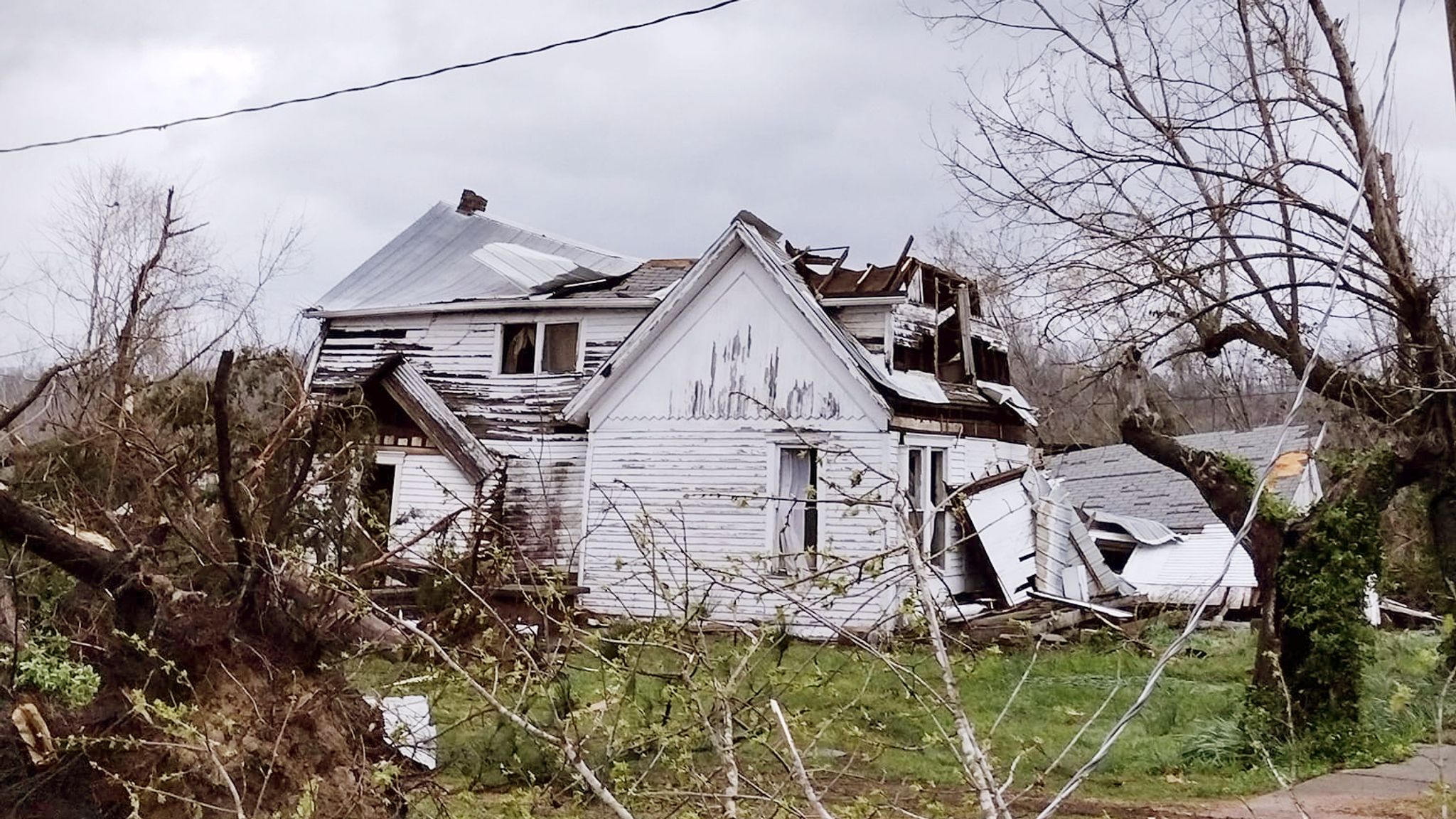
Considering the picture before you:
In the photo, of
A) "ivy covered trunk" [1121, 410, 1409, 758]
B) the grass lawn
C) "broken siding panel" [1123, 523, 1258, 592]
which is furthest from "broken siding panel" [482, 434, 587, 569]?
"ivy covered trunk" [1121, 410, 1409, 758]

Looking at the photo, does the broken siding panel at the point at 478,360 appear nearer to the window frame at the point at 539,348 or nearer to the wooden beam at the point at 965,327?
the window frame at the point at 539,348

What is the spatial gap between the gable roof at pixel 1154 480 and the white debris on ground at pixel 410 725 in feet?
56.9

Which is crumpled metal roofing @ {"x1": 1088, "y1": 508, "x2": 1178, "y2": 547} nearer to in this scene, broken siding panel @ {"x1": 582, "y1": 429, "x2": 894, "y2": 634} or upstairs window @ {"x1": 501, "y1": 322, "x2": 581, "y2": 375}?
broken siding panel @ {"x1": 582, "y1": 429, "x2": 894, "y2": 634}

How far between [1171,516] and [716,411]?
455 inches

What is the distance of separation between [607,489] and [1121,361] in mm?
8408

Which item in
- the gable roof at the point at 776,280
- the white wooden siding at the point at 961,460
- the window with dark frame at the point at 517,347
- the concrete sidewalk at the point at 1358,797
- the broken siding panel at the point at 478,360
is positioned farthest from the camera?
the window with dark frame at the point at 517,347

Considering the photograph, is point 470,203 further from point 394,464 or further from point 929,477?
point 929,477

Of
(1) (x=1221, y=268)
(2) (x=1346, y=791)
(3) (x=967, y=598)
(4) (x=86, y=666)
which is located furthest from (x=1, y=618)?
(3) (x=967, y=598)

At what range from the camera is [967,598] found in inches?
672

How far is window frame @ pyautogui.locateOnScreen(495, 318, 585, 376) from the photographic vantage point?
19031 mm

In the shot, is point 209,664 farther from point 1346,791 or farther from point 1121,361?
point 1121,361

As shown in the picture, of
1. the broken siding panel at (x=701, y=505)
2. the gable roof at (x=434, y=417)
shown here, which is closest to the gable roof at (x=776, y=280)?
the broken siding panel at (x=701, y=505)

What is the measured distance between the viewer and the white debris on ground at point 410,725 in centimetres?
676

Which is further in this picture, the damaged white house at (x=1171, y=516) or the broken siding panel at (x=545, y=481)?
the damaged white house at (x=1171, y=516)
